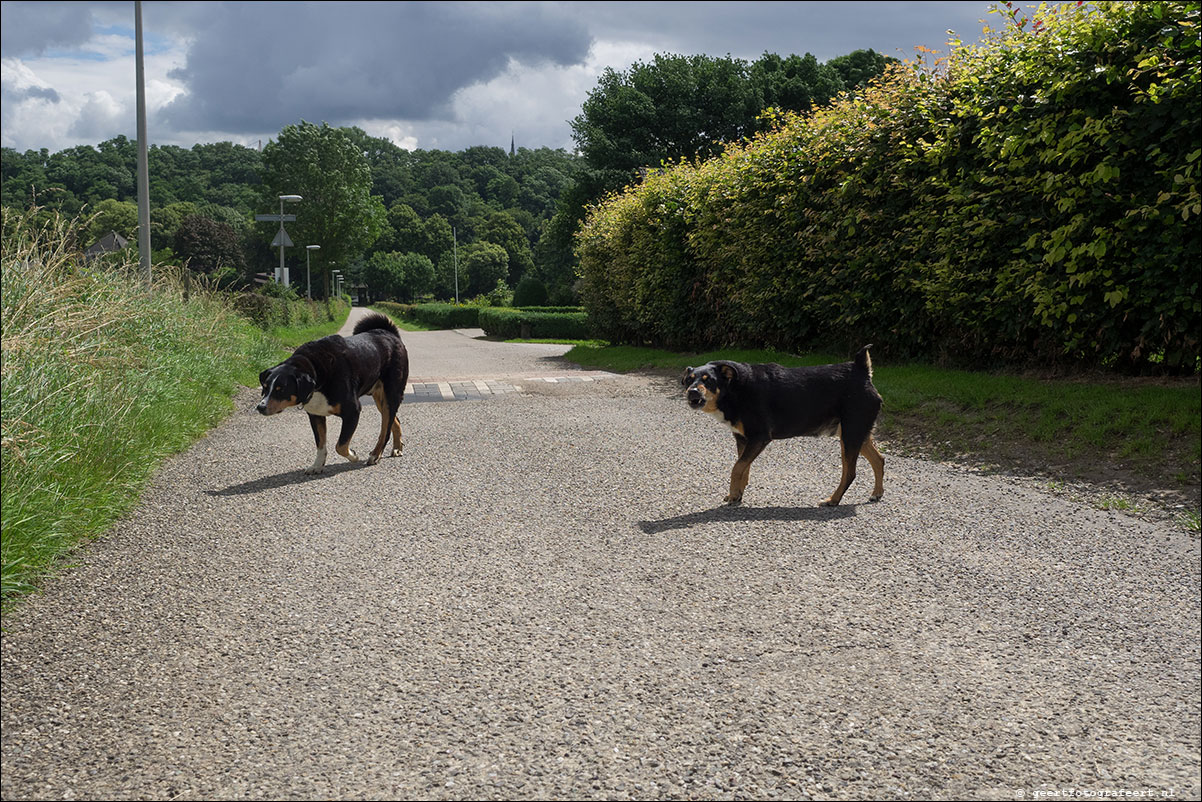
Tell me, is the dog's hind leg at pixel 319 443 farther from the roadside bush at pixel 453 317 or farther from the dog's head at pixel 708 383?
the roadside bush at pixel 453 317

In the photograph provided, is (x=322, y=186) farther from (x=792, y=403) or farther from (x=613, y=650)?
(x=613, y=650)

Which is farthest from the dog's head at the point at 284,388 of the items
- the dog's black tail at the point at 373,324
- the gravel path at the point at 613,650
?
the dog's black tail at the point at 373,324

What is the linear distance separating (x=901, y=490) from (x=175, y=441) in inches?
261

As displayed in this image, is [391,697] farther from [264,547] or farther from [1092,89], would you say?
[1092,89]

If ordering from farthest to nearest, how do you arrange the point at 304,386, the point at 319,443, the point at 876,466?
the point at 319,443, the point at 304,386, the point at 876,466

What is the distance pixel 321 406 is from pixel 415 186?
142448mm

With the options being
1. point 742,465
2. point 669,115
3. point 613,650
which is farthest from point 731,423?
point 669,115

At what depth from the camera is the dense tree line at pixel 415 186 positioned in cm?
3134

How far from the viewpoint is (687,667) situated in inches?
145

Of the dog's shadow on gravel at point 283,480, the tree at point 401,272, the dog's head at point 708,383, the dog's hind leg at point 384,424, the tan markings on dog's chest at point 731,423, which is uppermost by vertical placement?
the tree at point 401,272

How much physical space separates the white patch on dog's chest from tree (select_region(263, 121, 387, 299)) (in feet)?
201

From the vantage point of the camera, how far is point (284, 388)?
7.30 m

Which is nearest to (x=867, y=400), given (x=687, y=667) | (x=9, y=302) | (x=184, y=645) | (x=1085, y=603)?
(x=1085, y=603)

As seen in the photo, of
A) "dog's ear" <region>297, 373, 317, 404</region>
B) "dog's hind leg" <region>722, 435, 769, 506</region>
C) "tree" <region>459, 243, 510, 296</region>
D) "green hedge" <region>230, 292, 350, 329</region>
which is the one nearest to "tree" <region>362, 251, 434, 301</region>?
"tree" <region>459, 243, 510, 296</region>
